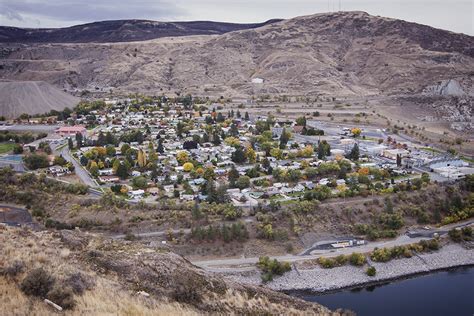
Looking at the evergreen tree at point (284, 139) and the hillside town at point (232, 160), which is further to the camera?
the evergreen tree at point (284, 139)

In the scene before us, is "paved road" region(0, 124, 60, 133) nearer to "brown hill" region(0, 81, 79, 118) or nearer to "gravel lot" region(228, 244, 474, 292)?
"brown hill" region(0, 81, 79, 118)

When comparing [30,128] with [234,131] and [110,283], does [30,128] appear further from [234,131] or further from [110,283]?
[110,283]

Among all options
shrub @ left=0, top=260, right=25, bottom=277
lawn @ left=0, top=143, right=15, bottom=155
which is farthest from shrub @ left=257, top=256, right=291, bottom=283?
lawn @ left=0, top=143, right=15, bottom=155

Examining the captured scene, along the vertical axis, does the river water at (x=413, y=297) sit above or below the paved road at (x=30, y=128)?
below

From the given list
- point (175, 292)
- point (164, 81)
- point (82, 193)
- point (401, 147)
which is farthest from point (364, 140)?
point (164, 81)

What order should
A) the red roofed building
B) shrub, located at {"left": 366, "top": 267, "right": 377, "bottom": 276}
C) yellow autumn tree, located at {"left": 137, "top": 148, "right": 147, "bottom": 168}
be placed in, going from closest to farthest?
shrub, located at {"left": 366, "top": 267, "right": 377, "bottom": 276}, yellow autumn tree, located at {"left": 137, "top": 148, "right": 147, "bottom": 168}, the red roofed building

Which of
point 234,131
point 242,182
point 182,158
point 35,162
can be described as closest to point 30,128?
point 35,162

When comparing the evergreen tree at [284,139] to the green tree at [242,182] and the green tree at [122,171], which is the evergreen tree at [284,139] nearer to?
the green tree at [242,182]

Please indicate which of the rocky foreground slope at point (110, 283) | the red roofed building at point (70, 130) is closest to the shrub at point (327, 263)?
the rocky foreground slope at point (110, 283)
